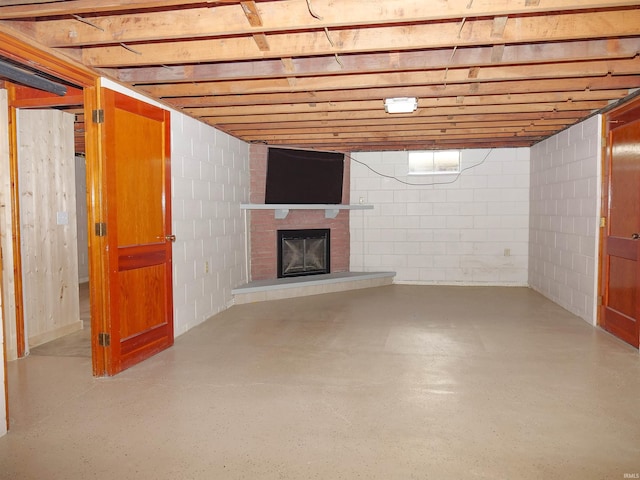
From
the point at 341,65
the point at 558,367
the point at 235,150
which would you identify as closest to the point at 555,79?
the point at 341,65

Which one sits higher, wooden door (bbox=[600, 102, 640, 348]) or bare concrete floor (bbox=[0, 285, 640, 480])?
wooden door (bbox=[600, 102, 640, 348])

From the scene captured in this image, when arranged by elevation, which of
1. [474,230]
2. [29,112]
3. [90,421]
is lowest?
[90,421]

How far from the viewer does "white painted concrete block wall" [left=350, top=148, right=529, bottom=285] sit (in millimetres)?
7465

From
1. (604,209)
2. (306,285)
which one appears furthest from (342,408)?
(306,285)

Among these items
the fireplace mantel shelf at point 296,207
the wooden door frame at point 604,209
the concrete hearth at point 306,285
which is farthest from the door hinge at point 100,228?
the wooden door frame at point 604,209

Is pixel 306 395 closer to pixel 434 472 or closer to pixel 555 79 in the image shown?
pixel 434 472

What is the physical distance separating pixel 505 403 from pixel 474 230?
5007 millimetres

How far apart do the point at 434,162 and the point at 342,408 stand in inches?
223

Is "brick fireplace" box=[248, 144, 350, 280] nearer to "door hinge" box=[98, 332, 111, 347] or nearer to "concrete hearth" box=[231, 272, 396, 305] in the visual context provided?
"concrete hearth" box=[231, 272, 396, 305]

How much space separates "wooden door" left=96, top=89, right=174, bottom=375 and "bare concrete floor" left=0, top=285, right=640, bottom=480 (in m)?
0.25

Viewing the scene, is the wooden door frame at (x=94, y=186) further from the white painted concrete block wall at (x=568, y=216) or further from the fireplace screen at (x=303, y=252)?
the white painted concrete block wall at (x=568, y=216)

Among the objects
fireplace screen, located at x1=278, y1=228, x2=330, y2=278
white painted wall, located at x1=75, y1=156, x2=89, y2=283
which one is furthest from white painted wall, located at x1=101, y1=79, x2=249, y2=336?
white painted wall, located at x1=75, y1=156, x2=89, y2=283

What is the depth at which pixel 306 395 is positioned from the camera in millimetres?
3041

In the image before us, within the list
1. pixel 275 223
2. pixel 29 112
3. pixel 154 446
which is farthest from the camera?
pixel 275 223
